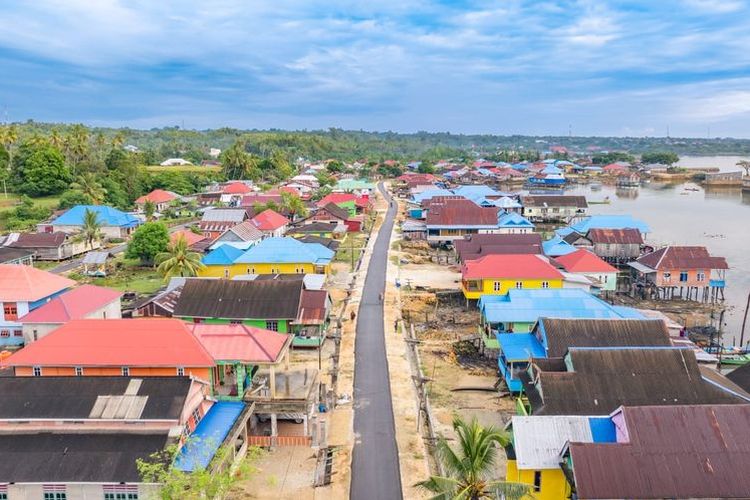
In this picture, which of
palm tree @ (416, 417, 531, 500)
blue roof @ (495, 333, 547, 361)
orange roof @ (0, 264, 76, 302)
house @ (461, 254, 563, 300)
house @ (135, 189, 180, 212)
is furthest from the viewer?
house @ (135, 189, 180, 212)

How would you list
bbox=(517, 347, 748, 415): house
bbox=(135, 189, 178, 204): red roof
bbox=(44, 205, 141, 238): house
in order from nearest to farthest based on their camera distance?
bbox=(517, 347, 748, 415): house < bbox=(44, 205, 141, 238): house < bbox=(135, 189, 178, 204): red roof

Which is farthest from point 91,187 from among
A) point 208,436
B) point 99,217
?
point 208,436

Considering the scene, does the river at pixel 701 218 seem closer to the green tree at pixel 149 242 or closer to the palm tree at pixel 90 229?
the green tree at pixel 149 242

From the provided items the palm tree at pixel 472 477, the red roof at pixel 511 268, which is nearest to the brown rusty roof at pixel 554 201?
the red roof at pixel 511 268

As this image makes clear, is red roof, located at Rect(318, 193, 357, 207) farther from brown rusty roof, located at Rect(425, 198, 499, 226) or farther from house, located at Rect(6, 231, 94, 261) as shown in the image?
house, located at Rect(6, 231, 94, 261)

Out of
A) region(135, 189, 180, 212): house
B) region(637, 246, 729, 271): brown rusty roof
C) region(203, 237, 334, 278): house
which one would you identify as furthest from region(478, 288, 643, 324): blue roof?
region(135, 189, 180, 212): house

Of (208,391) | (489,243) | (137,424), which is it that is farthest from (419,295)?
(137,424)
